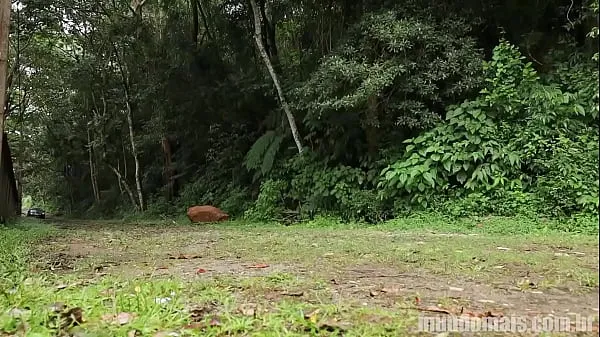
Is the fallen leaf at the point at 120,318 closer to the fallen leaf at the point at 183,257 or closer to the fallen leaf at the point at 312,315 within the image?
the fallen leaf at the point at 312,315

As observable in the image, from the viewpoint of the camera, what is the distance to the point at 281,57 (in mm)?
12180

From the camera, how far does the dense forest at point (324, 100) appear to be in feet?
20.4

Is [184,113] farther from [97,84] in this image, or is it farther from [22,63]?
[22,63]

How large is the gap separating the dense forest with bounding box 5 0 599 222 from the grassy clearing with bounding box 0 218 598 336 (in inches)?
19.2

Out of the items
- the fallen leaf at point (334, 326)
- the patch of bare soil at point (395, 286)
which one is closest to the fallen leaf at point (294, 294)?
the patch of bare soil at point (395, 286)

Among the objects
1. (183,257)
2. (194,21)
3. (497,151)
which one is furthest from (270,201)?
(194,21)

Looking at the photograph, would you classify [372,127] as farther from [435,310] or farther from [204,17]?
[204,17]

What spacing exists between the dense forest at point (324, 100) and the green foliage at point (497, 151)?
3 centimetres

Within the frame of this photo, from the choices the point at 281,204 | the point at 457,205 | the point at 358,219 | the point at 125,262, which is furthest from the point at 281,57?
the point at 125,262

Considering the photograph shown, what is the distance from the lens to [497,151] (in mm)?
6801

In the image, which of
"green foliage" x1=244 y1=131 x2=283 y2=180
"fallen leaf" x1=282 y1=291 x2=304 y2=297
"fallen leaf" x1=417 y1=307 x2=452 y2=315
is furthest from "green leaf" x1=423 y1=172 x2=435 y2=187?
"fallen leaf" x1=417 y1=307 x2=452 y2=315

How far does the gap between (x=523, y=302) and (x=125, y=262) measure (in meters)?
3.12

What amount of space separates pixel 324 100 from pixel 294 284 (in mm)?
5927

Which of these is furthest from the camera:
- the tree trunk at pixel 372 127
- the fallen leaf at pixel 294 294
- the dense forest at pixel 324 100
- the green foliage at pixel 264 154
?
the green foliage at pixel 264 154
